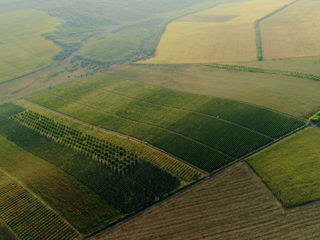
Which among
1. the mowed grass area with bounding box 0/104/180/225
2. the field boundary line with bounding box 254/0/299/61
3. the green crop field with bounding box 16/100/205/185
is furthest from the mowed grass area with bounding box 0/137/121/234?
the field boundary line with bounding box 254/0/299/61

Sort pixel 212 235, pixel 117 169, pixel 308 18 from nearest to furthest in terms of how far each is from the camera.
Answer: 1. pixel 212 235
2. pixel 117 169
3. pixel 308 18

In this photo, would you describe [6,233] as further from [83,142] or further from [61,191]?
[83,142]

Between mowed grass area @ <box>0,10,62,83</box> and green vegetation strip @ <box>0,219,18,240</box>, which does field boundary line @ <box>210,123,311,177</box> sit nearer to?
green vegetation strip @ <box>0,219,18,240</box>

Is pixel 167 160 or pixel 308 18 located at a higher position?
pixel 308 18

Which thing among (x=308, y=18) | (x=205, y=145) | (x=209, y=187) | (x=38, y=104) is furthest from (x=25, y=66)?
(x=308, y=18)

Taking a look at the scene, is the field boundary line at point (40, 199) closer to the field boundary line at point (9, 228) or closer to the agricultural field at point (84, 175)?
the agricultural field at point (84, 175)

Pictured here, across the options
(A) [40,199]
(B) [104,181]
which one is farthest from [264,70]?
(A) [40,199]

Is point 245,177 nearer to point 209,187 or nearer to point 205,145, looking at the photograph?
point 209,187
